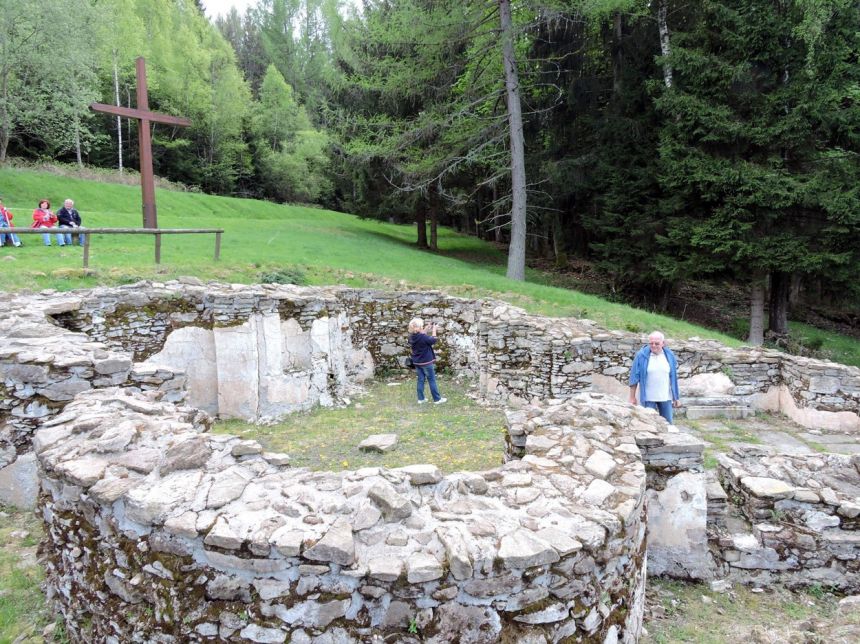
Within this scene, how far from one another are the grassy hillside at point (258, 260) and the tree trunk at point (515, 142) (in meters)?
1.34

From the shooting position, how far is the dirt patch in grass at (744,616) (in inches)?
147

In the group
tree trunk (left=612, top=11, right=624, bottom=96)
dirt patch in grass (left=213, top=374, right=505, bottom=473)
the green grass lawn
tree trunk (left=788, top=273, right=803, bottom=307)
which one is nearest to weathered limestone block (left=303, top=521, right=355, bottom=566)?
the green grass lawn

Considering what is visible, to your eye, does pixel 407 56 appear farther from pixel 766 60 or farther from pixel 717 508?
pixel 717 508

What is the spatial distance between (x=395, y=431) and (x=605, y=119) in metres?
16.2

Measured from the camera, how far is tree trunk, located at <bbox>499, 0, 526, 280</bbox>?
655 inches

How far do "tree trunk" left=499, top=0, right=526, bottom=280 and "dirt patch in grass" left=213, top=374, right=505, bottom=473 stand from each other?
8579 mm

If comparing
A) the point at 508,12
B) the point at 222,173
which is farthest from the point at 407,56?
the point at 222,173

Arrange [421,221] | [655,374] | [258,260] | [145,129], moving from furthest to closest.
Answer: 1. [421,221]
2. [258,260]
3. [145,129]
4. [655,374]

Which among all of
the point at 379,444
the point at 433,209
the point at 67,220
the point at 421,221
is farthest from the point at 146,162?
the point at 421,221

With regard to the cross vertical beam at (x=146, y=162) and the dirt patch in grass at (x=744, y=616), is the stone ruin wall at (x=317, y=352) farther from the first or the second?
the dirt patch in grass at (x=744, y=616)

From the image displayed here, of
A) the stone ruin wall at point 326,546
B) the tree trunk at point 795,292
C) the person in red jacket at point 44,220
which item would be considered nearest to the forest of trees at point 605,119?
the tree trunk at point 795,292

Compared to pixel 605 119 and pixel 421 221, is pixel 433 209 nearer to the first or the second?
pixel 421 221

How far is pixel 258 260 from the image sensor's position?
13.9 m

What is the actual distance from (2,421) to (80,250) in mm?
8727
